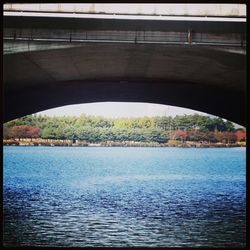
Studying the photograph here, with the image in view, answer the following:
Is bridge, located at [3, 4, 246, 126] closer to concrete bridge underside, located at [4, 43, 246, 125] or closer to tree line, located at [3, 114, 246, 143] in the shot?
concrete bridge underside, located at [4, 43, 246, 125]

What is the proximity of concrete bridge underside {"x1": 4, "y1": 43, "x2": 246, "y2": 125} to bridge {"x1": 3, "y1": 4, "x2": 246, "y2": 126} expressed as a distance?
58 millimetres

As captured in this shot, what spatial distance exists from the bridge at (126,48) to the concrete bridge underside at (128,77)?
0.06 metres

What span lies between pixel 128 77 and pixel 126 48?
880 centimetres

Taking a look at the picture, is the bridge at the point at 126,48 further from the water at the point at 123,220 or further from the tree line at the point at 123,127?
the tree line at the point at 123,127

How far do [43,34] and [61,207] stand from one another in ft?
39.0

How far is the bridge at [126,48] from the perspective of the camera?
18.2 meters

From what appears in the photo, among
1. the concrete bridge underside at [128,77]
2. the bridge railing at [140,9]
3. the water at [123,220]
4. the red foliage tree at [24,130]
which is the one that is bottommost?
the water at [123,220]

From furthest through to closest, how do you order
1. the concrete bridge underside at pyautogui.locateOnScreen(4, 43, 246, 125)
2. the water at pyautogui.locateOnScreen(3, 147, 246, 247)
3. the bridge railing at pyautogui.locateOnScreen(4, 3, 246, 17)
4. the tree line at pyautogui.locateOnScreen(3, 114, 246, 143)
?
the tree line at pyautogui.locateOnScreen(3, 114, 246, 143) → the concrete bridge underside at pyautogui.locateOnScreen(4, 43, 246, 125) → the water at pyautogui.locateOnScreen(3, 147, 246, 247) → the bridge railing at pyautogui.locateOnScreen(4, 3, 246, 17)

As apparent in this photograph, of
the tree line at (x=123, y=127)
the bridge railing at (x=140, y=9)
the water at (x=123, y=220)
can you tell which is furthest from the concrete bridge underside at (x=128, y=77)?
the tree line at (x=123, y=127)

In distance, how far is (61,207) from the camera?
90.4ft

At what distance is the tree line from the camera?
99.0 metres

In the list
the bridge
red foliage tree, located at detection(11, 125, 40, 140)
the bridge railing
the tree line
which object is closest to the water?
the bridge

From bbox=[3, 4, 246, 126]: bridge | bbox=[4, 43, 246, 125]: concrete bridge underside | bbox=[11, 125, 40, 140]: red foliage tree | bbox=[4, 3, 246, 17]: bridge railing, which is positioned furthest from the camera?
bbox=[11, 125, 40, 140]: red foliage tree

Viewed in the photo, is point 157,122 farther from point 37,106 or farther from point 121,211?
point 121,211
